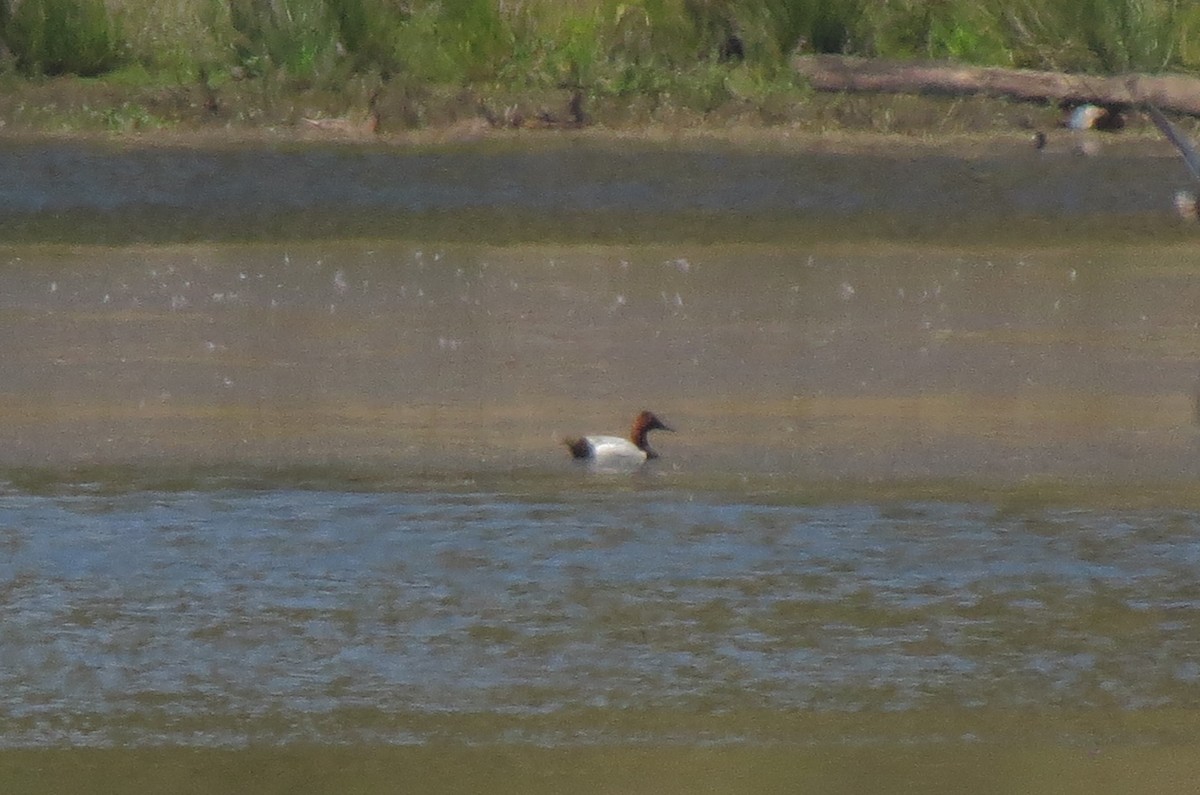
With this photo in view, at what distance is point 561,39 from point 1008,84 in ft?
25.8

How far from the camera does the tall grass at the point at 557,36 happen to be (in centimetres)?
1870

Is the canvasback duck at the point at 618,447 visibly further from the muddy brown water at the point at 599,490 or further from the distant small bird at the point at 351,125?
the distant small bird at the point at 351,125

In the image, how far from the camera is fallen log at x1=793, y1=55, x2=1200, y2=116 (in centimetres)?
1112

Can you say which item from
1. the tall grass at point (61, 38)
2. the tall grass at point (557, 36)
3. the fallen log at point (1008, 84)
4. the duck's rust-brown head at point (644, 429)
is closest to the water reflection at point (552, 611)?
the duck's rust-brown head at point (644, 429)

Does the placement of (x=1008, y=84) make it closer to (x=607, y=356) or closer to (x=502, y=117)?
(x=607, y=356)

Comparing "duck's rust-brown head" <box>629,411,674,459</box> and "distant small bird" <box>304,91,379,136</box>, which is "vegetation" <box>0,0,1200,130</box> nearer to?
"distant small bird" <box>304,91,379,136</box>

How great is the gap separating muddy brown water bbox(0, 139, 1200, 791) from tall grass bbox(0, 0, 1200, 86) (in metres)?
2.58

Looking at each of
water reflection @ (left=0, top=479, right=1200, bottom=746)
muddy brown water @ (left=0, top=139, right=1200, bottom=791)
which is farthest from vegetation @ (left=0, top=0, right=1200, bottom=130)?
water reflection @ (left=0, top=479, right=1200, bottom=746)

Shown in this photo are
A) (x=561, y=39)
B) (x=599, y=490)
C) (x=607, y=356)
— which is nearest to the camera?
(x=599, y=490)

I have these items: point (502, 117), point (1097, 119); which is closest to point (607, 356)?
point (502, 117)

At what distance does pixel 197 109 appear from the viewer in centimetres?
1814

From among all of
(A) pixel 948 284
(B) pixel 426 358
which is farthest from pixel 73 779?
(A) pixel 948 284

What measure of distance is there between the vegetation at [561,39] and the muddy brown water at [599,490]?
8.02 ft

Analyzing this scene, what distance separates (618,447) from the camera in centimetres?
911
